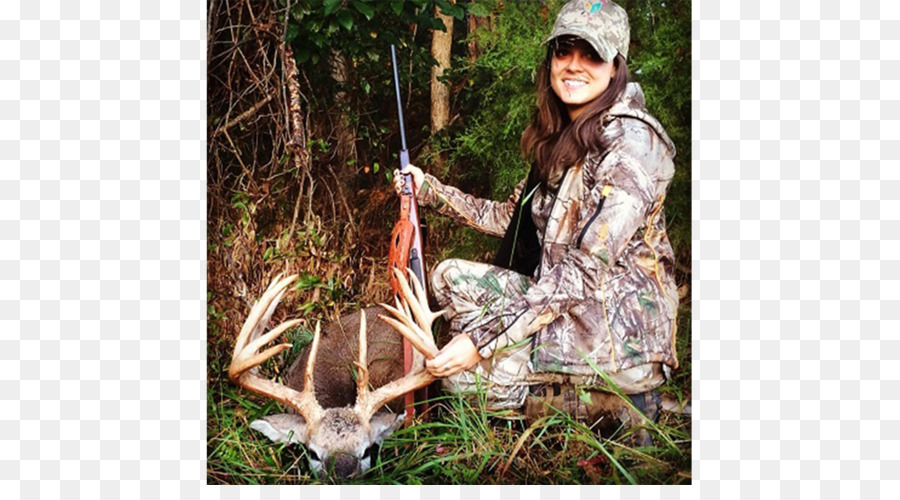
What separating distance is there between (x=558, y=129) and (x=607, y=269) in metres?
0.53

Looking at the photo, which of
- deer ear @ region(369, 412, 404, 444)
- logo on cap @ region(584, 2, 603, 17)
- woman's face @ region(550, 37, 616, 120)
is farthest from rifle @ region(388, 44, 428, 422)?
logo on cap @ region(584, 2, 603, 17)

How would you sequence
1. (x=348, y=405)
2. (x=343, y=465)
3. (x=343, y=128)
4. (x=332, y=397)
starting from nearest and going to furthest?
(x=343, y=465)
(x=348, y=405)
(x=332, y=397)
(x=343, y=128)

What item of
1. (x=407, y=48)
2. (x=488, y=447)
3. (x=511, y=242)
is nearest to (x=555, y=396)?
(x=488, y=447)

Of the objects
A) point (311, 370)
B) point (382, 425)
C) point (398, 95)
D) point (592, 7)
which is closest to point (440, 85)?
point (398, 95)

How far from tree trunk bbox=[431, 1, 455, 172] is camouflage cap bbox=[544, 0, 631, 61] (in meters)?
0.43

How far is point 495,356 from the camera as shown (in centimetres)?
299

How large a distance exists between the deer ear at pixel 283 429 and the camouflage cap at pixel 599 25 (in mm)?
1470

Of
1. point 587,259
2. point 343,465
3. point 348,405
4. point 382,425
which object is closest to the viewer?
point 587,259

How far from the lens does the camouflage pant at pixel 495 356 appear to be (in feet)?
10.0

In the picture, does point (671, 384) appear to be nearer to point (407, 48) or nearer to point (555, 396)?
point (555, 396)

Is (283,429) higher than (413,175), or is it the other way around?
(413,175)

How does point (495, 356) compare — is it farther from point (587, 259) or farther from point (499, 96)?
point (499, 96)

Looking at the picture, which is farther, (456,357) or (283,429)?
(283,429)

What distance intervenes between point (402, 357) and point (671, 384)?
0.91 meters
